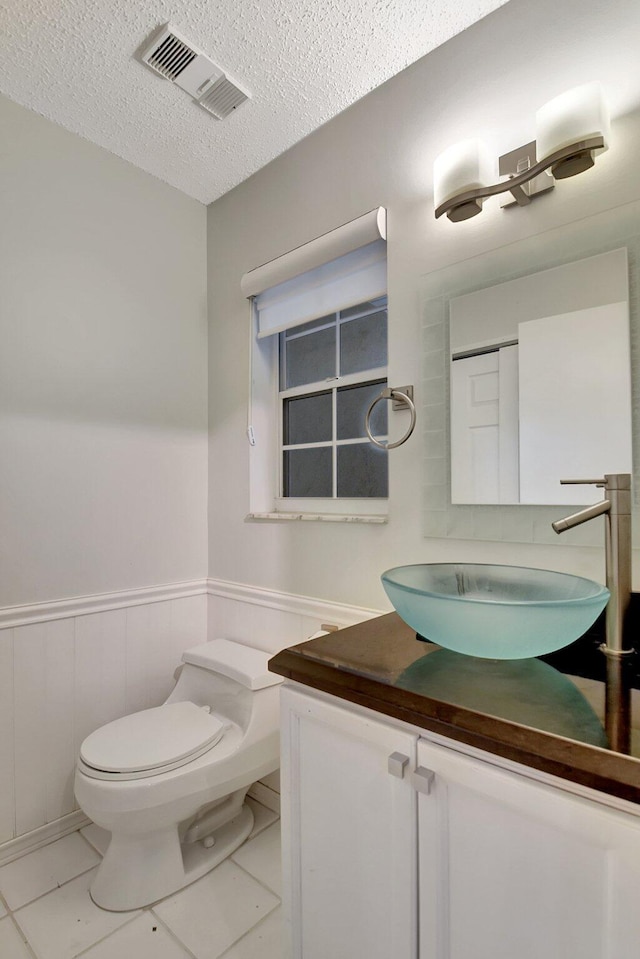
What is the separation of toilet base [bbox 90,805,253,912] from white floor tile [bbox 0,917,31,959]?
0.19 metres

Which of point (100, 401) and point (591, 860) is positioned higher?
point (100, 401)

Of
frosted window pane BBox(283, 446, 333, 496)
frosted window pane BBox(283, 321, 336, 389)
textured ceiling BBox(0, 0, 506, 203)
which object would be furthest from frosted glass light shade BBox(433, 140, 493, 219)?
frosted window pane BBox(283, 446, 333, 496)

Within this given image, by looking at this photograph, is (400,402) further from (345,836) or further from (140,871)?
(140,871)

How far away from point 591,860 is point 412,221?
4.93 feet

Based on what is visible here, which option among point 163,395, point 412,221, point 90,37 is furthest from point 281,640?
point 90,37

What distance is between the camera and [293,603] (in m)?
1.77

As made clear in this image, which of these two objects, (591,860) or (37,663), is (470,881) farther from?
(37,663)

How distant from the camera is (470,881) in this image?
69cm

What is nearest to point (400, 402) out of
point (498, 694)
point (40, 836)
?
point (498, 694)

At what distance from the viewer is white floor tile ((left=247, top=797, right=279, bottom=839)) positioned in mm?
1719

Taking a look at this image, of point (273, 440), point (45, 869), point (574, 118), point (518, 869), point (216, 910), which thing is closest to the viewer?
point (518, 869)

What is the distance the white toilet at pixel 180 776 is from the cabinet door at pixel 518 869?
2.81 ft

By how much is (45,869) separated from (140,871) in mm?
372

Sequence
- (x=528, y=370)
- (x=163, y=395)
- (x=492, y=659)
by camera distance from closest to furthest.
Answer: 1. (x=492, y=659)
2. (x=528, y=370)
3. (x=163, y=395)
